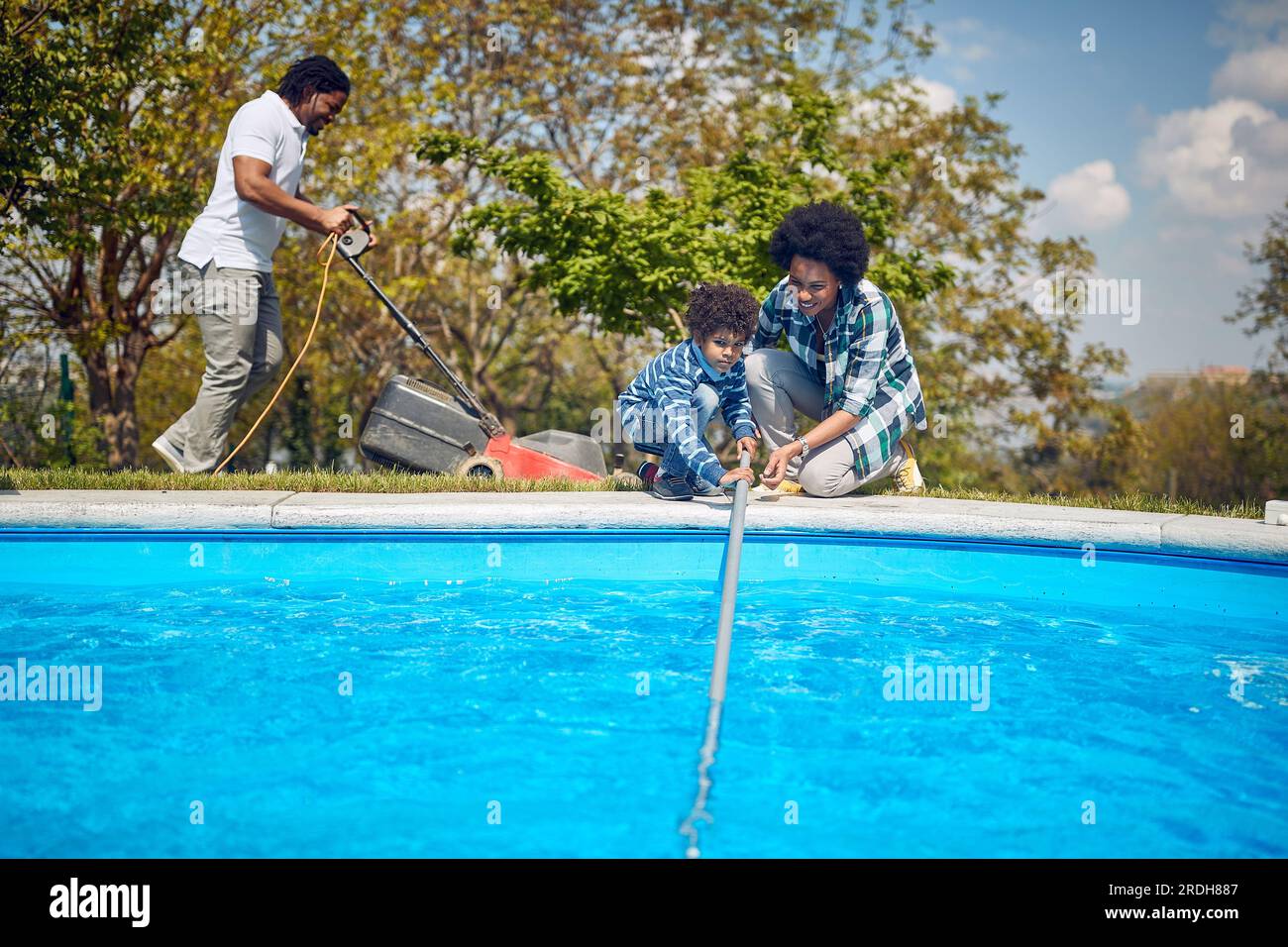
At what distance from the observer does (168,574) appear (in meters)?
4.10

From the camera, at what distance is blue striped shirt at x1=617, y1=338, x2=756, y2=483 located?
14.0 feet

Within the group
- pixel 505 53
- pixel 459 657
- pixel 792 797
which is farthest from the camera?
pixel 505 53

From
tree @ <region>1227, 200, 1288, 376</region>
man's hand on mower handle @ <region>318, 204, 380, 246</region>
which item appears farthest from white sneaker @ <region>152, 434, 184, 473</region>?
tree @ <region>1227, 200, 1288, 376</region>

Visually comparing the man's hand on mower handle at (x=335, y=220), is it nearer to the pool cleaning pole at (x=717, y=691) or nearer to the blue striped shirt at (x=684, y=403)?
the blue striped shirt at (x=684, y=403)

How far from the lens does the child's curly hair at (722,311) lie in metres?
4.29

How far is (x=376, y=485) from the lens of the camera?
4.75 meters

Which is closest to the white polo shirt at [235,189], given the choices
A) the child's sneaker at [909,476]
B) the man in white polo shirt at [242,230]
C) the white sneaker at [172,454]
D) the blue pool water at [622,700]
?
the man in white polo shirt at [242,230]

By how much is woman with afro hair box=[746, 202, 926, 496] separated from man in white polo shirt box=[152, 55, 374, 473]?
2062 mm

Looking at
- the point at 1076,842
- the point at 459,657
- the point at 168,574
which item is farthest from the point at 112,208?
the point at 1076,842

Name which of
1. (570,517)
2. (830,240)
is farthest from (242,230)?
(830,240)

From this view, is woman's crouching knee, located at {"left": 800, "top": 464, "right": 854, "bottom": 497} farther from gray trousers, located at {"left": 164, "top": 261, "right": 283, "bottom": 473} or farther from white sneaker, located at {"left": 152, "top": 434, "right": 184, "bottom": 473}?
white sneaker, located at {"left": 152, "top": 434, "right": 184, "bottom": 473}
